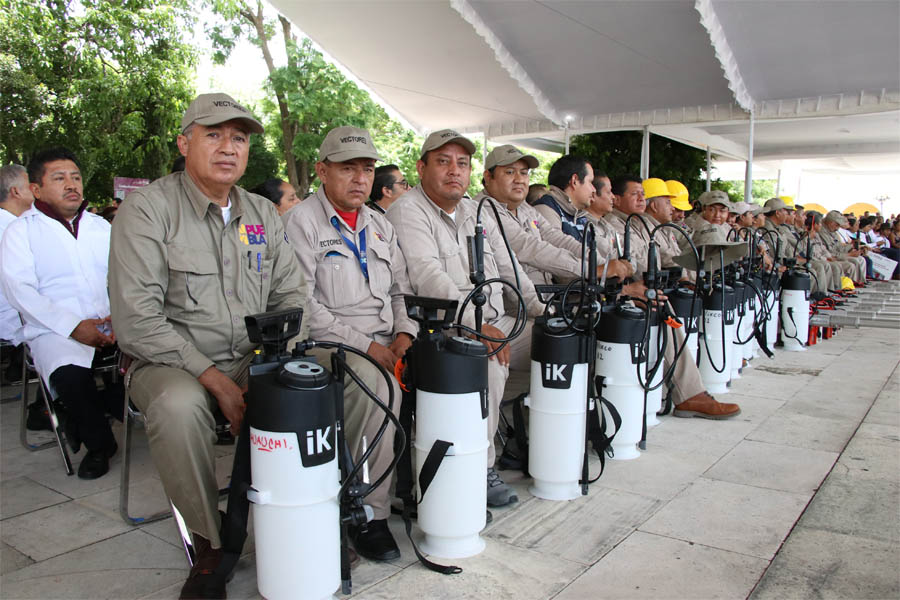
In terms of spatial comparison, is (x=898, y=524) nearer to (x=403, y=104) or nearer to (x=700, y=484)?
(x=700, y=484)

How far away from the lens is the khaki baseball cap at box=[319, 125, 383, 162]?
3.15m

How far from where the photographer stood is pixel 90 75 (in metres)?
12.2

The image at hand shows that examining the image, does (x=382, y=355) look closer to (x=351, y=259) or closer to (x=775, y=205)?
(x=351, y=259)

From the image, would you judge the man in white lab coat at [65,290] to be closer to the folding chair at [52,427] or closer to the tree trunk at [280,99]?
the folding chair at [52,427]

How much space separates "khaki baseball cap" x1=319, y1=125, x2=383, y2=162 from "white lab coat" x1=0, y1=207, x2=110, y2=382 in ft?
5.40

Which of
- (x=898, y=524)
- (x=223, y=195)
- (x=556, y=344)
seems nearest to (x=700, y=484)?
(x=898, y=524)

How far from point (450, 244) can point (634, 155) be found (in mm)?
13458

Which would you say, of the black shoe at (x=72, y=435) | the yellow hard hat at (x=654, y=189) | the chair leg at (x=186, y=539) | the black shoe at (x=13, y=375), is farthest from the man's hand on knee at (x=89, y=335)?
the yellow hard hat at (x=654, y=189)

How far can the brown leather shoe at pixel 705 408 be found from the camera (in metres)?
4.52

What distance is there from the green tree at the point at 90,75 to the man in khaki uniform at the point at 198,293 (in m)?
10.8

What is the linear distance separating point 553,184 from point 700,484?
8.22 feet

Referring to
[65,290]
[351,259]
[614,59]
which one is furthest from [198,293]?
[614,59]

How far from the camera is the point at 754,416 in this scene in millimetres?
4629

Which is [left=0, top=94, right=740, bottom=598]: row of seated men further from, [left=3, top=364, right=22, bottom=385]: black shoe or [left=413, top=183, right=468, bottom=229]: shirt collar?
[left=3, top=364, right=22, bottom=385]: black shoe
